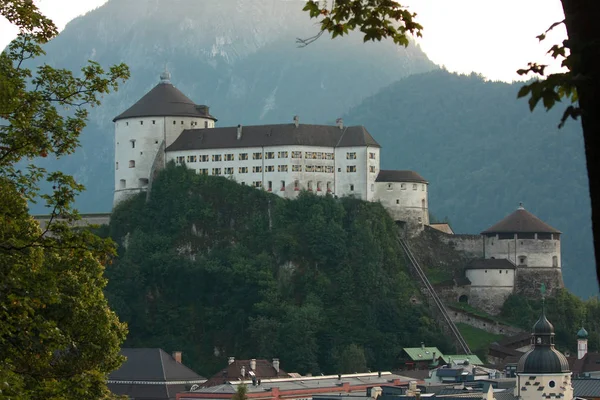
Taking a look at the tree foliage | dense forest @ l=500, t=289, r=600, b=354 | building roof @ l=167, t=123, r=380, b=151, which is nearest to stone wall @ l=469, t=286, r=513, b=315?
dense forest @ l=500, t=289, r=600, b=354

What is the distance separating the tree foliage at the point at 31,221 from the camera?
21.1 meters

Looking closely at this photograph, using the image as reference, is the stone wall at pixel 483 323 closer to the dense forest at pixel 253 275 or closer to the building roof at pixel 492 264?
the dense forest at pixel 253 275

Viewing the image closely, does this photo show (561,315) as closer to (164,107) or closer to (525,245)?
(525,245)

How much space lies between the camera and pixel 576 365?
115312mm

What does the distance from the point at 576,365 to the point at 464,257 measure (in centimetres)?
1701

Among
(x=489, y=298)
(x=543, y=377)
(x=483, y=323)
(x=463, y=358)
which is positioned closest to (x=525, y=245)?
(x=489, y=298)

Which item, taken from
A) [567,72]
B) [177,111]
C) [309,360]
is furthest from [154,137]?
[567,72]

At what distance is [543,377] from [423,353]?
26928 millimetres

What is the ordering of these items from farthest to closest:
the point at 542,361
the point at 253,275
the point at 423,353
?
1. the point at 253,275
2. the point at 423,353
3. the point at 542,361

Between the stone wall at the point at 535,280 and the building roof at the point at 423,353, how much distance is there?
1103 cm

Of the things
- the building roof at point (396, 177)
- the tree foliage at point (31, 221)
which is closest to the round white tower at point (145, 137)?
the building roof at point (396, 177)

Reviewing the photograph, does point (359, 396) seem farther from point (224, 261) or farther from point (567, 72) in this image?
point (567, 72)

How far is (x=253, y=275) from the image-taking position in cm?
12094

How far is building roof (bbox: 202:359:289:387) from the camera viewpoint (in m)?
106
